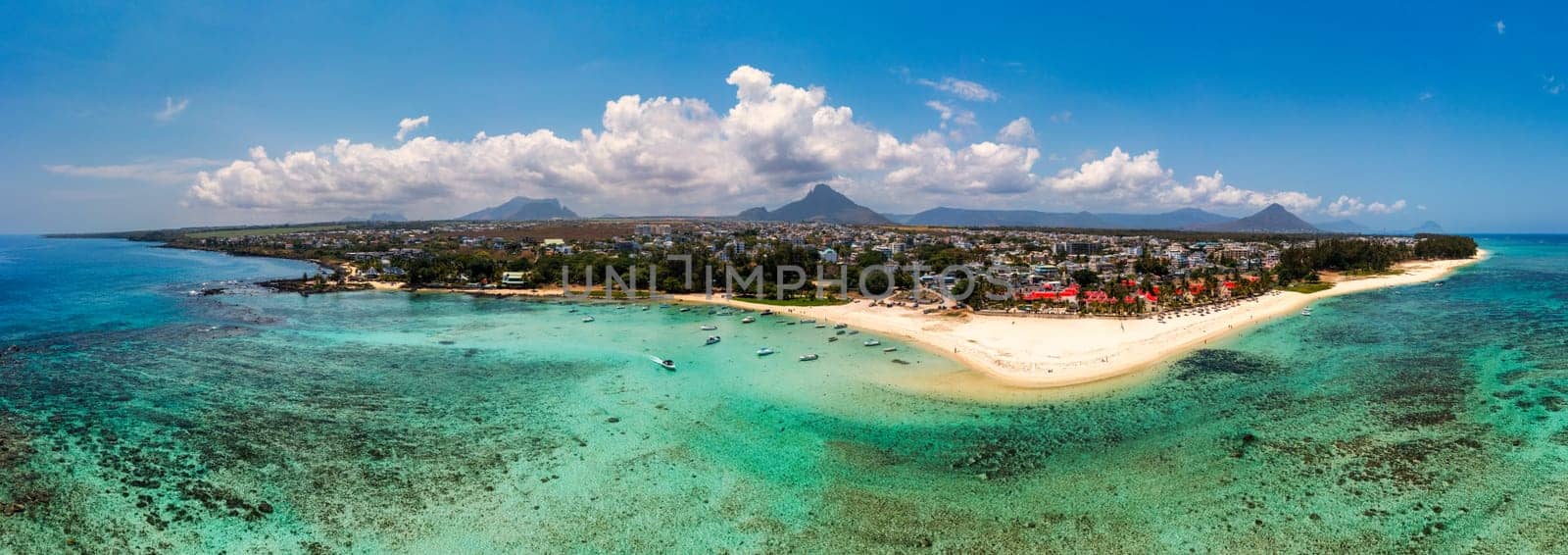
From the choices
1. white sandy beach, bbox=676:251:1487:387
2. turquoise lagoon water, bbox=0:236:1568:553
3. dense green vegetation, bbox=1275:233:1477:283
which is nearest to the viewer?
turquoise lagoon water, bbox=0:236:1568:553

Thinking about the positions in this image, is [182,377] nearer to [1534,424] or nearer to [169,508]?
[169,508]

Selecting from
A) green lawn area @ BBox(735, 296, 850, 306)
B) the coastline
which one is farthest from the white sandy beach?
green lawn area @ BBox(735, 296, 850, 306)

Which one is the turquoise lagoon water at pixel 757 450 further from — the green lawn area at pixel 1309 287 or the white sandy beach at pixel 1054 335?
the green lawn area at pixel 1309 287

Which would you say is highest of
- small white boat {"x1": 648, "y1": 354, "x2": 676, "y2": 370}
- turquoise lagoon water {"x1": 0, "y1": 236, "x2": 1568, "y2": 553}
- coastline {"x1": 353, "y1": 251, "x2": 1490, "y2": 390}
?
coastline {"x1": 353, "y1": 251, "x2": 1490, "y2": 390}

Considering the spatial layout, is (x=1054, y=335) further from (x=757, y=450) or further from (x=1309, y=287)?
(x=1309, y=287)

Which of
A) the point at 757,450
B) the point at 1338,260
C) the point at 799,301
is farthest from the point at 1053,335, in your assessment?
the point at 1338,260

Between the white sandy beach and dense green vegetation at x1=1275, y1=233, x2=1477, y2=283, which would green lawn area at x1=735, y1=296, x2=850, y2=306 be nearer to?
the white sandy beach

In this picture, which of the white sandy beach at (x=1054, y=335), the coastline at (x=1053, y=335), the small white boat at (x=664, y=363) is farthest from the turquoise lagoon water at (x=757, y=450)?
the white sandy beach at (x=1054, y=335)
